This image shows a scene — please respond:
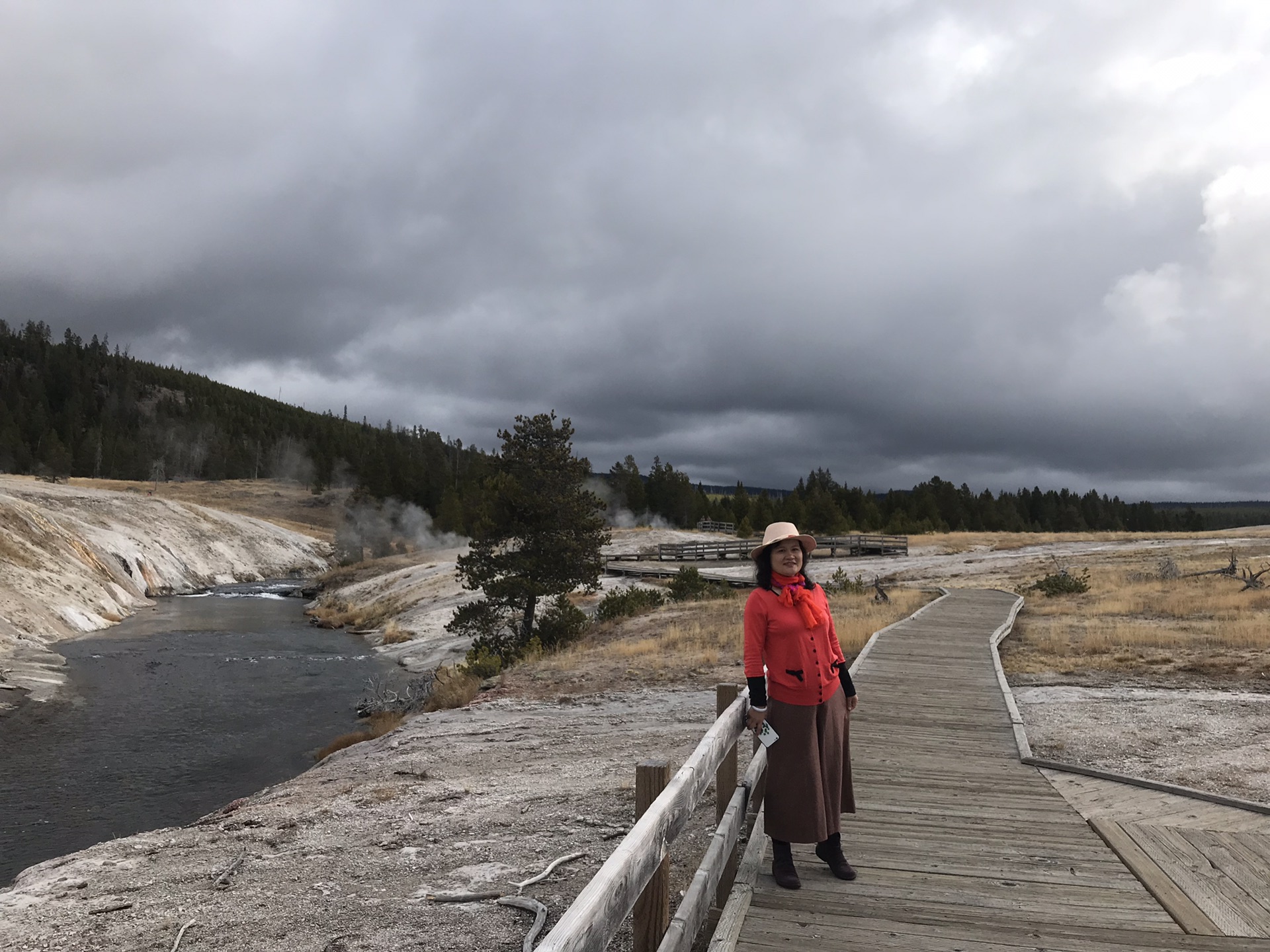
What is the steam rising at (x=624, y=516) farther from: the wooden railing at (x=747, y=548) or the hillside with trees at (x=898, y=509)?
the wooden railing at (x=747, y=548)

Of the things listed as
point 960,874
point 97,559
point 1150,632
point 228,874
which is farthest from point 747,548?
point 960,874

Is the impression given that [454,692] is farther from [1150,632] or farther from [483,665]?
[1150,632]

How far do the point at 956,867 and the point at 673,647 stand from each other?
15.5m

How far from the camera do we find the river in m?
13.1

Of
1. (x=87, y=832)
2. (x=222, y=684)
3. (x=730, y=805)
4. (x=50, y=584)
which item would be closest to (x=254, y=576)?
(x=50, y=584)

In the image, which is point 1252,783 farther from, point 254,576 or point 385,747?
point 254,576

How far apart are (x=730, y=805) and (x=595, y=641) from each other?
64.7 feet

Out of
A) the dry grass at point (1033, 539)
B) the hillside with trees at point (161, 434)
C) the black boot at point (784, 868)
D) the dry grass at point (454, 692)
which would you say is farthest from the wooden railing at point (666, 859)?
the hillside with trees at point (161, 434)

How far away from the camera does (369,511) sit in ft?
244

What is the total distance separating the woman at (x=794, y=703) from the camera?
488 centimetres

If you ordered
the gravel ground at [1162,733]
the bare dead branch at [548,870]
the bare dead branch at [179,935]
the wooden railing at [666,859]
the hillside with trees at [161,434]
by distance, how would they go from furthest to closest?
the hillside with trees at [161,434], the gravel ground at [1162,733], the bare dead branch at [548,870], the bare dead branch at [179,935], the wooden railing at [666,859]

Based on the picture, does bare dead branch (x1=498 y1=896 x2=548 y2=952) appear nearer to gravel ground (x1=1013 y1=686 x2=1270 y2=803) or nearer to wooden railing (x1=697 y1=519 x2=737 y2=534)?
gravel ground (x1=1013 y1=686 x2=1270 y2=803)

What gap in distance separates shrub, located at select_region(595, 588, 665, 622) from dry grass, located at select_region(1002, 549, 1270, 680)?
498 inches

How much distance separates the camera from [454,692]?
58.5 feet
